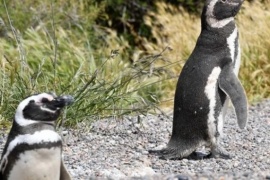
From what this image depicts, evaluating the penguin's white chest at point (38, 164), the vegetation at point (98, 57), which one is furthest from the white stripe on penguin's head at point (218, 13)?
the penguin's white chest at point (38, 164)

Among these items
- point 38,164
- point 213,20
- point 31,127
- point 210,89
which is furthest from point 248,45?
point 38,164

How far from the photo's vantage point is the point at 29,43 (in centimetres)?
955

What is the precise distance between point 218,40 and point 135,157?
1004mm

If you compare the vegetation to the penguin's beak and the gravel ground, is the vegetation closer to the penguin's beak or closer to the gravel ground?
the gravel ground

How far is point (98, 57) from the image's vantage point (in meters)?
9.71

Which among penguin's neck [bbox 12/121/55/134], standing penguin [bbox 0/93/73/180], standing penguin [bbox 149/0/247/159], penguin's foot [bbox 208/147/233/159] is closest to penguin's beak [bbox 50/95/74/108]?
standing penguin [bbox 0/93/73/180]

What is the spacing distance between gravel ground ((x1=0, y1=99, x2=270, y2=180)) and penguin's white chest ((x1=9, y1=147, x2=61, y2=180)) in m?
0.94

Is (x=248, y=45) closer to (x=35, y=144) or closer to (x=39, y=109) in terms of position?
(x=39, y=109)

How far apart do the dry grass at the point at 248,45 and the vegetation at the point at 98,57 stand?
0.01 m

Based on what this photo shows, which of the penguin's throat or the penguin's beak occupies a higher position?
the penguin's throat

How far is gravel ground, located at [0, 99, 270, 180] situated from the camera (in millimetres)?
5508

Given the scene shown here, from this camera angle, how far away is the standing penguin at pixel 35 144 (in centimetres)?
447

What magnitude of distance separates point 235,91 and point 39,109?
63.6 inches

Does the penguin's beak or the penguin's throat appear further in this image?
the penguin's throat
